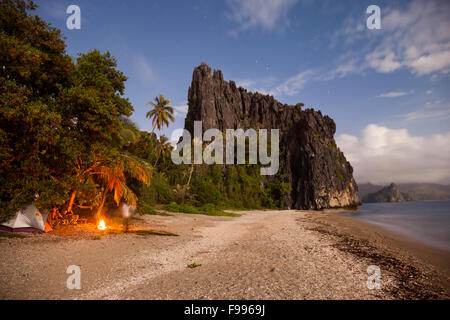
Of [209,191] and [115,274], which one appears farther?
[209,191]

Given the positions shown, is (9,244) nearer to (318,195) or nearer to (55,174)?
(55,174)

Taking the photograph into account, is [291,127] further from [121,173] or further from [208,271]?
[208,271]

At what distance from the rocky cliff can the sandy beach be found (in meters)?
61.8

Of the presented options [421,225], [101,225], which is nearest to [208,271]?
[101,225]

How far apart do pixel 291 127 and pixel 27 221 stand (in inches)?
3420

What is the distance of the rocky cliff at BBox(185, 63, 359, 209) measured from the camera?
72.0 metres

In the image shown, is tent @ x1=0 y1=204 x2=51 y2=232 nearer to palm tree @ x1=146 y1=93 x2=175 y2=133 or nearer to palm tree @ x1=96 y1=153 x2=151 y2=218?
palm tree @ x1=96 y1=153 x2=151 y2=218

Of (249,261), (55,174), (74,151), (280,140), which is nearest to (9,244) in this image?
(55,174)

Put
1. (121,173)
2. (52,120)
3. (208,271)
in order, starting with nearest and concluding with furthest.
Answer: (208,271), (52,120), (121,173)

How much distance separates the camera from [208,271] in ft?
18.9

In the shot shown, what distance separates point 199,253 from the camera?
7.89 meters

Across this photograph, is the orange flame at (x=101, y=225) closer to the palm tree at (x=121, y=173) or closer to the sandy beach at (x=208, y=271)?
the palm tree at (x=121, y=173)

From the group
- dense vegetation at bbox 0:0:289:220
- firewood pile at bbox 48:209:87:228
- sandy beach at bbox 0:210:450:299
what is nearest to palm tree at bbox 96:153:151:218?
dense vegetation at bbox 0:0:289:220
